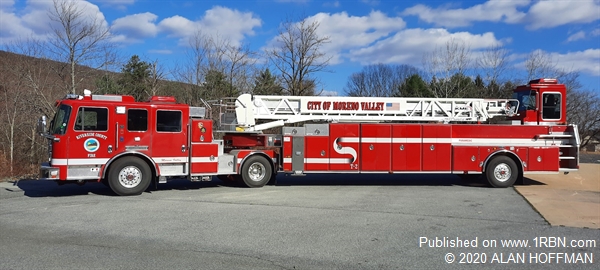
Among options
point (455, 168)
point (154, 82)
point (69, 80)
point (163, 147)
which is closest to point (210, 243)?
point (163, 147)

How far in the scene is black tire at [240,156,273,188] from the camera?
13750 millimetres

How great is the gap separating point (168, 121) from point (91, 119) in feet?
6.31

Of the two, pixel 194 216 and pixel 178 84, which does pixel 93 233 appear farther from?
pixel 178 84

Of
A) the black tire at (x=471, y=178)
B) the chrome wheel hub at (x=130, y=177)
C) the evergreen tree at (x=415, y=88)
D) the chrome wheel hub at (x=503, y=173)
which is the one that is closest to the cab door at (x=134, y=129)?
the chrome wheel hub at (x=130, y=177)

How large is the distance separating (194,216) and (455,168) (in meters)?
8.89

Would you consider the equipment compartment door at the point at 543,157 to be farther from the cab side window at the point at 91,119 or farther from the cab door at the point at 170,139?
the cab side window at the point at 91,119

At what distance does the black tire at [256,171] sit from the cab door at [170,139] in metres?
1.85

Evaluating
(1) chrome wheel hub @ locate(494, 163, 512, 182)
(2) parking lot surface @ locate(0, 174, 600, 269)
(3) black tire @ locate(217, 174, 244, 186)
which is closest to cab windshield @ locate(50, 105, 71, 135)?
(2) parking lot surface @ locate(0, 174, 600, 269)

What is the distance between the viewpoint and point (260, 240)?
285 inches

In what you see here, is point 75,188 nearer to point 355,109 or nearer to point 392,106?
point 355,109

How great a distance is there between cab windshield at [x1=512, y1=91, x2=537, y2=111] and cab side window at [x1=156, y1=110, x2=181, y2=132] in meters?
11.0

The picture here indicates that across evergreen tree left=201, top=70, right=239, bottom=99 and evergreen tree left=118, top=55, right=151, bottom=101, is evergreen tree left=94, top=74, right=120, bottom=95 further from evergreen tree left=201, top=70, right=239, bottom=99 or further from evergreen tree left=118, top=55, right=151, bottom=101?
evergreen tree left=201, top=70, right=239, bottom=99

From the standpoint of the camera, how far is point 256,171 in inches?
549

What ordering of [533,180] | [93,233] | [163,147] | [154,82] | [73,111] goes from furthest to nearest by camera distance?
1. [154,82]
2. [533,180]
3. [163,147]
4. [73,111]
5. [93,233]
